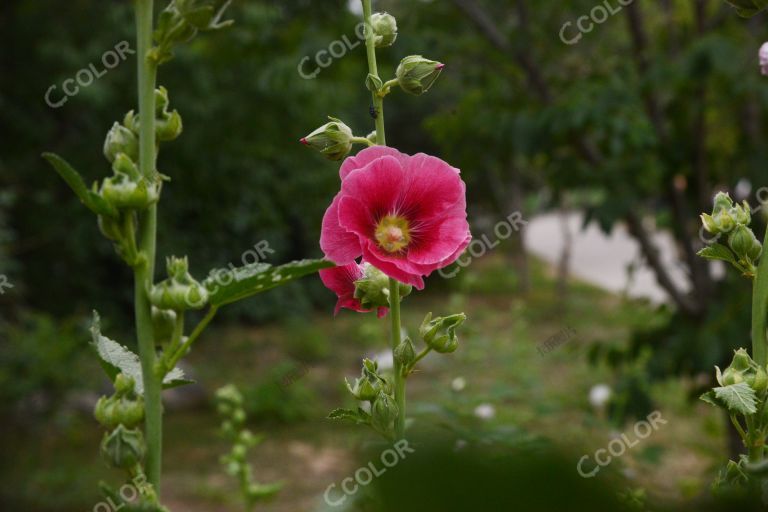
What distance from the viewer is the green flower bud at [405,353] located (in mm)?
669

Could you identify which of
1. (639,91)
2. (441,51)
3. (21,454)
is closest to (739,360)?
(639,91)

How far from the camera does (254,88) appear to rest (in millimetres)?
7039

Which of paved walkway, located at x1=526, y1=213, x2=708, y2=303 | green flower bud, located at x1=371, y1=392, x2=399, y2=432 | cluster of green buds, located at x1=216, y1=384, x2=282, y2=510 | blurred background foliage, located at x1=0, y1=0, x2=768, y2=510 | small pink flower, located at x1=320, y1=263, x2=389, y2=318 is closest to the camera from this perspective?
green flower bud, located at x1=371, y1=392, x2=399, y2=432

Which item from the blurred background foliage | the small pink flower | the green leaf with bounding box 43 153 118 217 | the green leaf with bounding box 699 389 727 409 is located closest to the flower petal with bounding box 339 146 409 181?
the small pink flower

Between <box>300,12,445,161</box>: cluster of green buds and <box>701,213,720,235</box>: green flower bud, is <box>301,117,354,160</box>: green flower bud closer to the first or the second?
<box>300,12,445,161</box>: cluster of green buds

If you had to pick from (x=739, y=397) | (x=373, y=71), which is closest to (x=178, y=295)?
(x=373, y=71)

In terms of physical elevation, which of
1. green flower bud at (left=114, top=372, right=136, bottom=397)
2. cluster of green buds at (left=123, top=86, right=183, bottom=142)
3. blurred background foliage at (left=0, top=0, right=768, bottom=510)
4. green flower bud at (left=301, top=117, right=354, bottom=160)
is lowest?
green flower bud at (left=114, top=372, right=136, bottom=397)

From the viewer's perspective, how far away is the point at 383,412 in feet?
2.17

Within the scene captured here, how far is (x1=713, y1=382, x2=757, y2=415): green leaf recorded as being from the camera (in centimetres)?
63

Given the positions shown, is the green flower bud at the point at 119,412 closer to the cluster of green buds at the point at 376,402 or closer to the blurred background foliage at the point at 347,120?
the cluster of green buds at the point at 376,402

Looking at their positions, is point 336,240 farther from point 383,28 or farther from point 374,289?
point 383,28

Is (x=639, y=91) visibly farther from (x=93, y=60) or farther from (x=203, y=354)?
(x=203, y=354)

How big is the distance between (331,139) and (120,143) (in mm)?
201

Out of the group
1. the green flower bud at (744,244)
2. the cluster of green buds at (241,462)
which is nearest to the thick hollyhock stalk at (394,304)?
the green flower bud at (744,244)
